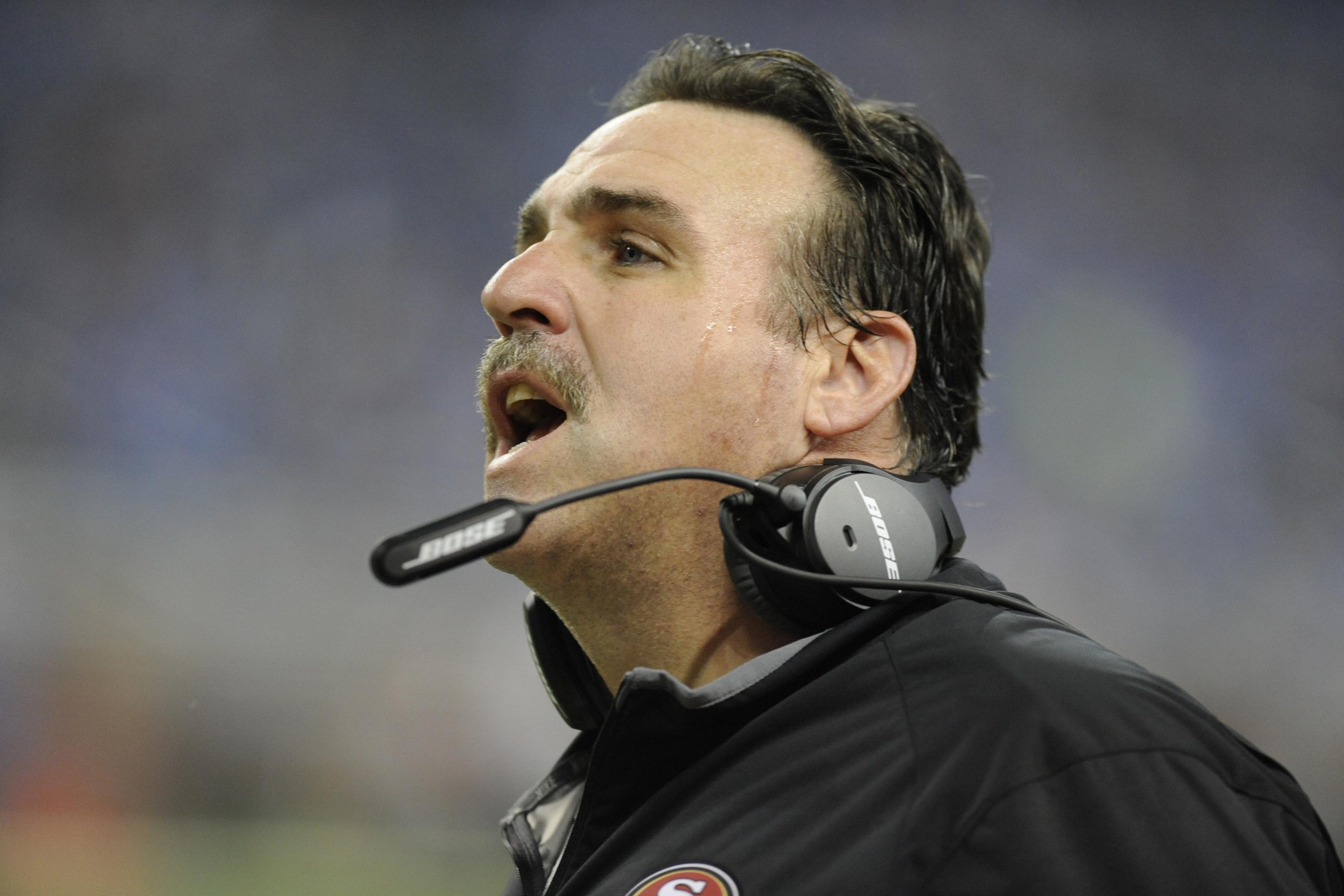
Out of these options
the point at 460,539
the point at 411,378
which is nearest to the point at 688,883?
the point at 460,539

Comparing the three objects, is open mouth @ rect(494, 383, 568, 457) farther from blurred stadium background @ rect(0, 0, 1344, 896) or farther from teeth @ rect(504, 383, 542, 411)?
→ blurred stadium background @ rect(0, 0, 1344, 896)

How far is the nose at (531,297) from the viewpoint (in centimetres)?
116

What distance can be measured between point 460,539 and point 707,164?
0.66m

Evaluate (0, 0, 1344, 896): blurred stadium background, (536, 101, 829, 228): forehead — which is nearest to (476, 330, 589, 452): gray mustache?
(536, 101, 829, 228): forehead

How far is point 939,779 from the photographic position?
75cm

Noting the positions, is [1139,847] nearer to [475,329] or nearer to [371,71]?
[475,329]

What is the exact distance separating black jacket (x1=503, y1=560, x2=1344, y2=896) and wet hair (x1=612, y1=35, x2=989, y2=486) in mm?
359

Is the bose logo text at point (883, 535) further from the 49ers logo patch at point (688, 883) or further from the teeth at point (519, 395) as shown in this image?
the teeth at point (519, 395)

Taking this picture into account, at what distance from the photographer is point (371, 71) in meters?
4.62

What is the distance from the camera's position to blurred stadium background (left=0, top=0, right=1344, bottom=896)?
383 cm

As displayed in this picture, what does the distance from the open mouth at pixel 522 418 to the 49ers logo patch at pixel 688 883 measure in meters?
0.52

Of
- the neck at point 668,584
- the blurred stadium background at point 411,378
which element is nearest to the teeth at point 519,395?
the neck at point 668,584

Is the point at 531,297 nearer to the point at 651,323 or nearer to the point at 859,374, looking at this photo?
the point at 651,323

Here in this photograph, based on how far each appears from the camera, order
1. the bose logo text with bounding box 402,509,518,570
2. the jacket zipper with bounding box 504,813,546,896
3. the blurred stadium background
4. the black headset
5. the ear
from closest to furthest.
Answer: the bose logo text with bounding box 402,509,518,570, the black headset, the jacket zipper with bounding box 504,813,546,896, the ear, the blurred stadium background
